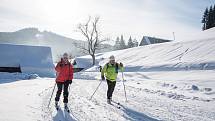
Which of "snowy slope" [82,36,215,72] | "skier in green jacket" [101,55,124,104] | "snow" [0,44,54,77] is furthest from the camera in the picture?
"snow" [0,44,54,77]

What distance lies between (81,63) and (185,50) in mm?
35473

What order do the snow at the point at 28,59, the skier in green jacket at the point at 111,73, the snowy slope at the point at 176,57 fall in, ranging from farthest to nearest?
the snow at the point at 28,59 → the snowy slope at the point at 176,57 → the skier in green jacket at the point at 111,73

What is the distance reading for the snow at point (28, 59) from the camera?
4919 cm

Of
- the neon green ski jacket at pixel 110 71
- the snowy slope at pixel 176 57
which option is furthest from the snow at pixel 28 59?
the neon green ski jacket at pixel 110 71

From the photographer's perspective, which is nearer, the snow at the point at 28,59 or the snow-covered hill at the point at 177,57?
the snow-covered hill at the point at 177,57

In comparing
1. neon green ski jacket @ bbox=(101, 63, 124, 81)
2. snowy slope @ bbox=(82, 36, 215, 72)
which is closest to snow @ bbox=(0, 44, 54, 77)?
snowy slope @ bbox=(82, 36, 215, 72)

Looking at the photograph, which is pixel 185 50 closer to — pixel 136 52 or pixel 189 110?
pixel 136 52

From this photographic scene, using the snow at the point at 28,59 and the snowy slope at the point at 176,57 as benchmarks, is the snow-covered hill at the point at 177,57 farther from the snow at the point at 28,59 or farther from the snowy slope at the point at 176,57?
the snow at the point at 28,59

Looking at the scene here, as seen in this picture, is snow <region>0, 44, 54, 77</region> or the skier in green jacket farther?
snow <region>0, 44, 54, 77</region>

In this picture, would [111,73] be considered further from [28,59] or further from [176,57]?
[28,59]

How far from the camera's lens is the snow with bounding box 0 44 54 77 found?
161 feet

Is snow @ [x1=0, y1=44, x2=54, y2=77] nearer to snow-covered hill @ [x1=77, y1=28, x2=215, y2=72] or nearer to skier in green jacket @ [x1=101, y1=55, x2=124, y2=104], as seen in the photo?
snow-covered hill @ [x1=77, y1=28, x2=215, y2=72]

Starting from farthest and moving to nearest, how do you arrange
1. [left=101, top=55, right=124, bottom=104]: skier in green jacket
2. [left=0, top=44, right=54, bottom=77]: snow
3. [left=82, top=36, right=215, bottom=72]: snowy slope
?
[left=0, top=44, right=54, bottom=77]: snow → [left=82, top=36, right=215, bottom=72]: snowy slope → [left=101, top=55, right=124, bottom=104]: skier in green jacket

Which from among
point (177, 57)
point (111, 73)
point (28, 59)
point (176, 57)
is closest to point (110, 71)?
point (111, 73)
